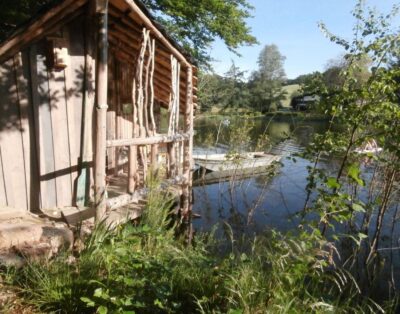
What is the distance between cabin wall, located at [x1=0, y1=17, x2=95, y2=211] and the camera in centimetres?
459

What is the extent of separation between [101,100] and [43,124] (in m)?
1.13

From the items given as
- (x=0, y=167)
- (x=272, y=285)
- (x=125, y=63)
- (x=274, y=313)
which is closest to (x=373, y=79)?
(x=272, y=285)

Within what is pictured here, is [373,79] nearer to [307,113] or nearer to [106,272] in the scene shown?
[307,113]

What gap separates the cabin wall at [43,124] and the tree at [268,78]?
54.3 metres

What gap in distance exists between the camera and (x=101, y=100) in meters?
4.32

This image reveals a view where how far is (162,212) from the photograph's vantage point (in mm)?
5035

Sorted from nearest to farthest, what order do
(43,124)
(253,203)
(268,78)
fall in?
(43,124), (253,203), (268,78)

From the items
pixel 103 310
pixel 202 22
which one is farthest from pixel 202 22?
pixel 103 310

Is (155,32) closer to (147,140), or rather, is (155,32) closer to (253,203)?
(147,140)

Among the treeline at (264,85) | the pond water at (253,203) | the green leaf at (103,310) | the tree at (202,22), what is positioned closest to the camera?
the green leaf at (103,310)

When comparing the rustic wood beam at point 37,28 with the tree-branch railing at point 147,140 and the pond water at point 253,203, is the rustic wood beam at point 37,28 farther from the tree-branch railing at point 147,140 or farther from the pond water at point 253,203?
the pond water at point 253,203

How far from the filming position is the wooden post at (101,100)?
14.1ft

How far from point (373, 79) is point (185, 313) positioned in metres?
4.46

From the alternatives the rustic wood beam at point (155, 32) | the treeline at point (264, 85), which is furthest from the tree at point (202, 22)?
the treeline at point (264, 85)
